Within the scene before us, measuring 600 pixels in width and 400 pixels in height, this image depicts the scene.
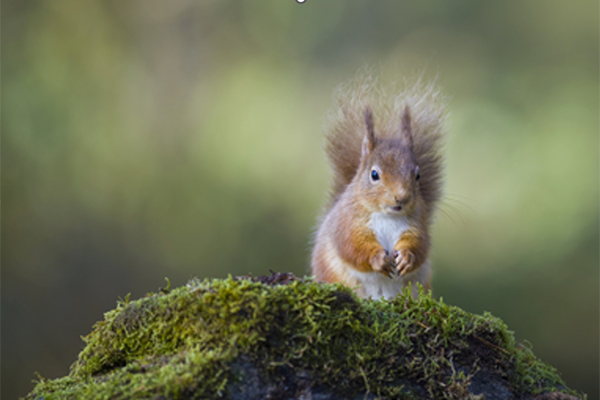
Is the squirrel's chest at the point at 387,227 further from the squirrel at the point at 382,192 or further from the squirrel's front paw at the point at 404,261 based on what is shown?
the squirrel's front paw at the point at 404,261

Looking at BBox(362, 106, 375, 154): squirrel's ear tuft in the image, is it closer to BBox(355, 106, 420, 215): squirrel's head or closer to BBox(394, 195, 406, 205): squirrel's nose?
BBox(355, 106, 420, 215): squirrel's head

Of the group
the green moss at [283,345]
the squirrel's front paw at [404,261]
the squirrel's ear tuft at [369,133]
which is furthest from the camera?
the squirrel's ear tuft at [369,133]

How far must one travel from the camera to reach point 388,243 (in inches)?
93.0

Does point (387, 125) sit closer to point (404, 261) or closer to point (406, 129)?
point (406, 129)

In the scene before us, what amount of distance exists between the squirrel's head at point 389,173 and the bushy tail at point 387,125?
0.84ft

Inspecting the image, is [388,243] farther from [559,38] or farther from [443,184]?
[559,38]

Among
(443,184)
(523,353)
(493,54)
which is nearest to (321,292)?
(523,353)

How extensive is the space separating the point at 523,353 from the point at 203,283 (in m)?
1.00

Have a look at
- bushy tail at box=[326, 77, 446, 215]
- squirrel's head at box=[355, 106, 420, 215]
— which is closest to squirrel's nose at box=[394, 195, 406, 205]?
squirrel's head at box=[355, 106, 420, 215]

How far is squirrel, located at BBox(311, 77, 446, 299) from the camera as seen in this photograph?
7.48 feet

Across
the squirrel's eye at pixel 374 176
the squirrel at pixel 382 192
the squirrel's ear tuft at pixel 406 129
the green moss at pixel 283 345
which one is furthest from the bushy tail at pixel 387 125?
the green moss at pixel 283 345

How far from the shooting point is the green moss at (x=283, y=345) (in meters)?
1.22

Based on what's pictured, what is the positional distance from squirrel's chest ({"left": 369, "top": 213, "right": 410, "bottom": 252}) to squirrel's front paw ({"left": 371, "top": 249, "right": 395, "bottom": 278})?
0.38ft

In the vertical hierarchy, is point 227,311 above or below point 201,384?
above
